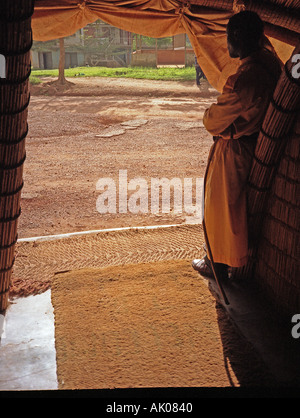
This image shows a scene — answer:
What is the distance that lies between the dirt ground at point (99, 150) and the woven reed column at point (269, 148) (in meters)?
1.90

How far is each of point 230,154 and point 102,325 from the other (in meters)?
1.46

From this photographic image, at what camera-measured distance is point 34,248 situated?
4.32m

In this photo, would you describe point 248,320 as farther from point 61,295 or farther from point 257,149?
point 61,295

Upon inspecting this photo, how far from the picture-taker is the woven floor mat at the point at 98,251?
3.80 metres

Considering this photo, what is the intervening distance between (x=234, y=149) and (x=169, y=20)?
126 cm

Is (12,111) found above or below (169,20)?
below

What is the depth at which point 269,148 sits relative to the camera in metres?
2.98

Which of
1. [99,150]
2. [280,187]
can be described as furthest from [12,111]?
[99,150]

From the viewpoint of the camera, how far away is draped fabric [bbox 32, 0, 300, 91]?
3320 mm

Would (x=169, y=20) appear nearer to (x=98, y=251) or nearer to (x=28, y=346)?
(x=98, y=251)

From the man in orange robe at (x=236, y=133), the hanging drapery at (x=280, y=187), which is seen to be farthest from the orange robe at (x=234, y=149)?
the hanging drapery at (x=280, y=187)

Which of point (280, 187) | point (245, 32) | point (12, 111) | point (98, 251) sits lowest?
point (98, 251)

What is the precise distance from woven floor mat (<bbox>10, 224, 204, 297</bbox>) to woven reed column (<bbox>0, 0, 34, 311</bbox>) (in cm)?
69
